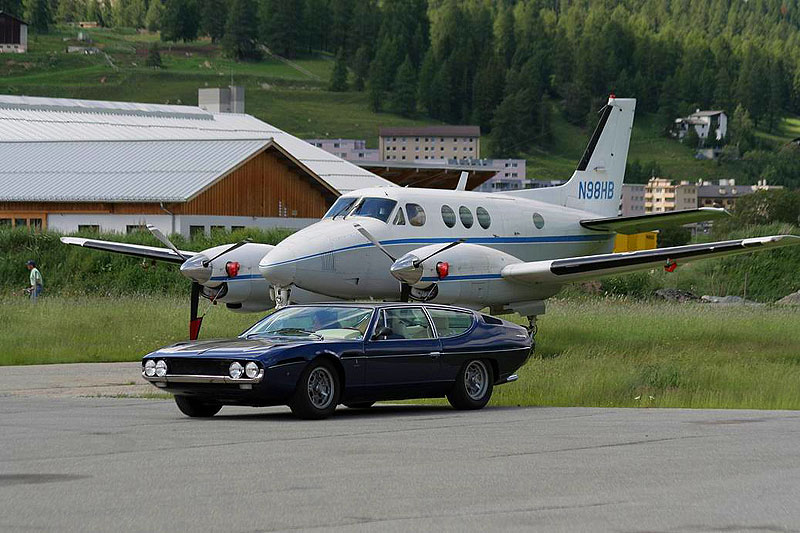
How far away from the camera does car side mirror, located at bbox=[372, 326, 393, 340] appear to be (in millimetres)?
15883

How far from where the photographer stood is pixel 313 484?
10023mm

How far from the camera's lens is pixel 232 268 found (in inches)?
1064

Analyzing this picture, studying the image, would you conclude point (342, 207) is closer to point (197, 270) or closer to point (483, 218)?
point (197, 270)

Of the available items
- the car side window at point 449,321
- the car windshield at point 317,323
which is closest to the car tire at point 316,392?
the car windshield at point 317,323

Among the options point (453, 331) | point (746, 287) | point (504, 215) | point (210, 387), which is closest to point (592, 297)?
point (746, 287)

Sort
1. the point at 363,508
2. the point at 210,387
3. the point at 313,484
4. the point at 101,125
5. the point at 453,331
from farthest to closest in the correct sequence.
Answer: the point at 101,125 < the point at 453,331 < the point at 210,387 < the point at 313,484 < the point at 363,508

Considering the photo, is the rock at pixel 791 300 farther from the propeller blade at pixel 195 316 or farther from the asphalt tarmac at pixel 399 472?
the asphalt tarmac at pixel 399 472

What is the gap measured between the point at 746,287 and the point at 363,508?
147ft

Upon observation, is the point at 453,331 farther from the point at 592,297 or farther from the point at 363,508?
the point at 592,297

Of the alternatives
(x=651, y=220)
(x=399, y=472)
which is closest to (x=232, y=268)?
(x=651, y=220)

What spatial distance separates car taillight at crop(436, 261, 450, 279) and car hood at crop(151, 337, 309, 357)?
29.4 feet

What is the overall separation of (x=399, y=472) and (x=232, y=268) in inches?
663

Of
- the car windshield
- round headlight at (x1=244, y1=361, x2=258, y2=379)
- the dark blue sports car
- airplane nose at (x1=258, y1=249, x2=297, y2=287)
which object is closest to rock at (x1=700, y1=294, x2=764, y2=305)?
airplane nose at (x1=258, y1=249, x2=297, y2=287)

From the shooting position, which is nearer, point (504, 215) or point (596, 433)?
point (596, 433)
